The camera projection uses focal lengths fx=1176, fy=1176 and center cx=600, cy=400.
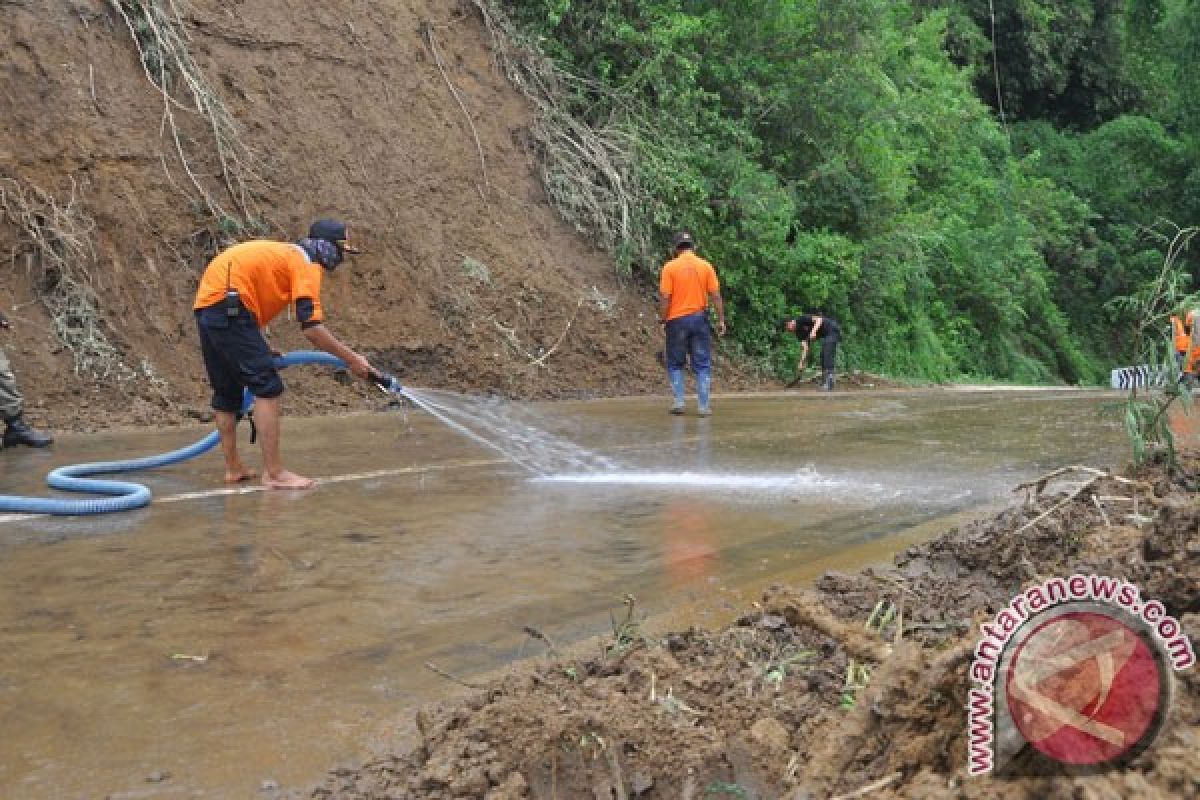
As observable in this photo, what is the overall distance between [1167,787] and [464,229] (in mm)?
13895

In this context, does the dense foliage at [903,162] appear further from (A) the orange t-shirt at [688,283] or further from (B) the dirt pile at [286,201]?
(A) the orange t-shirt at [688,283]

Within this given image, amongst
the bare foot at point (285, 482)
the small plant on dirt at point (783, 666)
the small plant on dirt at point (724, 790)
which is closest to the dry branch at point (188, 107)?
the bare foot at point (285, 482)

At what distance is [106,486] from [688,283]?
7.05m

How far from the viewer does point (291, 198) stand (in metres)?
13.8

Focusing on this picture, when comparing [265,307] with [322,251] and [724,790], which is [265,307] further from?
[724,790]

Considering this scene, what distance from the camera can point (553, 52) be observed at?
714 inches

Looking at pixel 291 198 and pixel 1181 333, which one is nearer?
pixel 1181 333

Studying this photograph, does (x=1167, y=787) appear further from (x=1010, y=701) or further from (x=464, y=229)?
(x=464, y=229)

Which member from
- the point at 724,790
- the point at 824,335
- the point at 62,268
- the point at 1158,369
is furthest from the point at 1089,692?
the point at 824,335

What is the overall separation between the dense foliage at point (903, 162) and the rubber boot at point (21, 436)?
7891 millimetres

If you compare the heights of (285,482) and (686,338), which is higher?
(686,338)

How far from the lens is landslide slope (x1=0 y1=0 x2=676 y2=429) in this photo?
11.6 metres

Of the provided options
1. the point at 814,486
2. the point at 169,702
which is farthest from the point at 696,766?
the point at 814,486

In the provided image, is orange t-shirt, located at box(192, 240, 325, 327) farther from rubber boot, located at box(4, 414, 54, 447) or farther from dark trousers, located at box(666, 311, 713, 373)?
dark trousers, located at box(666, 311, 713, 373)
